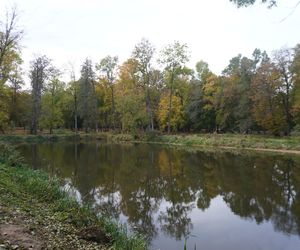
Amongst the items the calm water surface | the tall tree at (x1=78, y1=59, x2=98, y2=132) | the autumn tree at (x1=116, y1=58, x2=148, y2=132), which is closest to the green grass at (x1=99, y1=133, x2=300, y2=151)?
the autumn tree at (x1=116, y1=58, x2=148, y2=132)

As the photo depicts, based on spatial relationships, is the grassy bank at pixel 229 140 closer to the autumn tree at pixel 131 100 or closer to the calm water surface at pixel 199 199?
the autumn tree at pixel 131 100

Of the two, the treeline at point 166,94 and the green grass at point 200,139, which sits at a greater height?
the treeline at point 166,94

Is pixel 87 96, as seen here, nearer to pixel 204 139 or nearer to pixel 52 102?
pixel 52 102

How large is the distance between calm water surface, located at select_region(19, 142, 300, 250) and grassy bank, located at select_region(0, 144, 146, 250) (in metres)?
1.55

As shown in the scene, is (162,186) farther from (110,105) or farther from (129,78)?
(110,105)

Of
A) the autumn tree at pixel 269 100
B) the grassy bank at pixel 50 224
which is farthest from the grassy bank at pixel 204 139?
the grassy bank at pixel 50 224

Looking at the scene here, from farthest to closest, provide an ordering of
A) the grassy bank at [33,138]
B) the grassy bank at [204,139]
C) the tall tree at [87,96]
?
the tall tree at [87,96] < the grassy bank at [33,138] < the grassy bank at [204,139]

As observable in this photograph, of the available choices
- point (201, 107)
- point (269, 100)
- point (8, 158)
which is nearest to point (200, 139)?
point (269, 100)

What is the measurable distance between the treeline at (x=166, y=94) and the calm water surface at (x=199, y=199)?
18.7 m

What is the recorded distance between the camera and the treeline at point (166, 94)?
40156mm

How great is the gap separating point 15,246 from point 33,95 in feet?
162

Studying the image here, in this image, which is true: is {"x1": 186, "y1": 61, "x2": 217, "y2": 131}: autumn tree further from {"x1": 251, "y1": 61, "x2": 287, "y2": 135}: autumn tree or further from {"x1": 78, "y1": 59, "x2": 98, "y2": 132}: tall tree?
{"x1": 78, "y1": 59, "x2": 98, "y2": 132}: tall tree

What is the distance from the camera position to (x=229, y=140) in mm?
37250

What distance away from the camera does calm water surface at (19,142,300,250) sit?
9148mm
